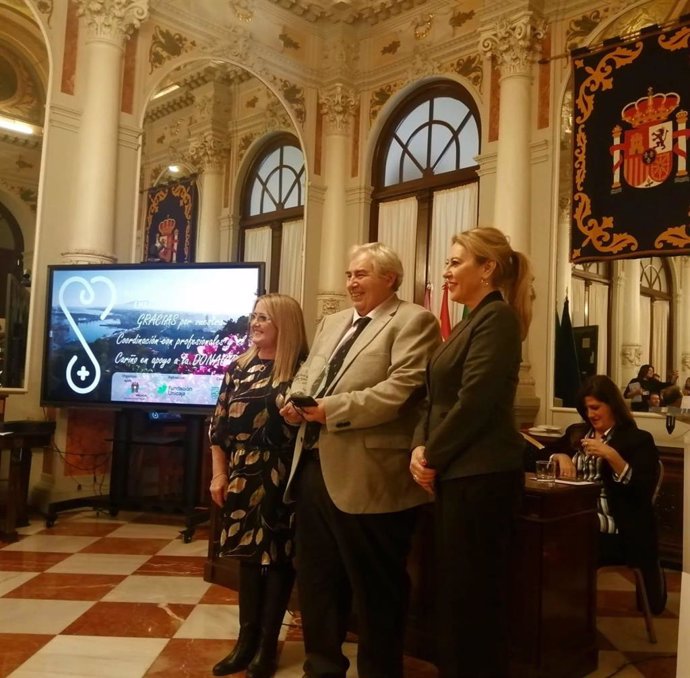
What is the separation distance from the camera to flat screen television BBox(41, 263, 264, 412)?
4.37m

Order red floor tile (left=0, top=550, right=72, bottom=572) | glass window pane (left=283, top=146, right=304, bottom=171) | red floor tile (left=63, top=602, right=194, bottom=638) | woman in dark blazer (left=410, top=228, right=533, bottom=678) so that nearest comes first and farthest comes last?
woman in dark blazer (left=410, top=228, right=533, bottom=678) < red floor tile (left=63, top=602, right=194, bottom=638) < red floor tile (left=0, top=550, right=72, bottom=572) < glass window pane (left=283, top=146, right=304, bottom=171)

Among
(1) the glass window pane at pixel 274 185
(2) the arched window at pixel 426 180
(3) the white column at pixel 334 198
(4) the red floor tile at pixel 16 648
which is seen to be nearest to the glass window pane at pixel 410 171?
(2) the arched window at pixel 426 180

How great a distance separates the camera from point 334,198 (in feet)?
21.3

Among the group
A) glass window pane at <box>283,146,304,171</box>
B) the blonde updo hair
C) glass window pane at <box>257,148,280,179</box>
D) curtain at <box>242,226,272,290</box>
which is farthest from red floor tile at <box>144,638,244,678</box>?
glass window pane at <box>257,148,280,179</box>

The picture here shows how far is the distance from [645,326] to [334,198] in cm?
304

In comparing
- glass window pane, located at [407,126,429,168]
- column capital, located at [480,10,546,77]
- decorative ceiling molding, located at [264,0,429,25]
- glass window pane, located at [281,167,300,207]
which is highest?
decorative ceiling molding, located at [264,0,429,25]

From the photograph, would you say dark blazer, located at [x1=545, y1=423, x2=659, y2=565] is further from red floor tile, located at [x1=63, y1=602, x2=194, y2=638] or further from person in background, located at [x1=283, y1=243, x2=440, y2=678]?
red floor tile, located at [x1=63, y1=602, x2=194, y2=638]

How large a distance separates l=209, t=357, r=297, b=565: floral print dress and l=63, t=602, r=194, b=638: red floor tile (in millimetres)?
633

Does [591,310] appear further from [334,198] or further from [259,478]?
[259,478]

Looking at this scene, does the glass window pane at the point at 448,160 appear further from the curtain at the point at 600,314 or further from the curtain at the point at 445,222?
the curtain at the point at 600,314

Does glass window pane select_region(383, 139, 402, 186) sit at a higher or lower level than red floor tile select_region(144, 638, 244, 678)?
higher

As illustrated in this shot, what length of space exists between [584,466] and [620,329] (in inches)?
101

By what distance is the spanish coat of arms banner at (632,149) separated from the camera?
4.30 meters

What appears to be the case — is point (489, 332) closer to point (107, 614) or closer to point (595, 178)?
point (107, 614)
